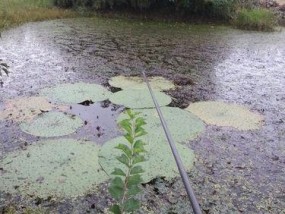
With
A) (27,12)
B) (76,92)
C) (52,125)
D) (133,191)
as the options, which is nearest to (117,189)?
(133,191)

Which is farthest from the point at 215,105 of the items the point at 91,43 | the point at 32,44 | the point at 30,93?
the point at 32,44

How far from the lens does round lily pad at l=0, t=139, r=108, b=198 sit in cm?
220

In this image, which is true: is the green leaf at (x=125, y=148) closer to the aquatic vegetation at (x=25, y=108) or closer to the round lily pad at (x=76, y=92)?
the aquatic vegetation at (x=25, y=108)

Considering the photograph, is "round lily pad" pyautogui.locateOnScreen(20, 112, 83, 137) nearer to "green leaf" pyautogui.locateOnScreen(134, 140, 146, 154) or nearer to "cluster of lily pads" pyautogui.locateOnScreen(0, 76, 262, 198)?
"cluster of lily pads" pyautogui.locateOnScreen(0, 76, 262, 198)

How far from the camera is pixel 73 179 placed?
229 cm

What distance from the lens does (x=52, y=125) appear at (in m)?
3.01

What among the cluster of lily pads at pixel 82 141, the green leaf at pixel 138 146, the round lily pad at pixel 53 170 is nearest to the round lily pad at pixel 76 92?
the cluster of lily pads at pixel 82 141

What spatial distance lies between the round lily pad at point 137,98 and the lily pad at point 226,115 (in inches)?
11.2

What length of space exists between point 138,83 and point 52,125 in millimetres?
1319

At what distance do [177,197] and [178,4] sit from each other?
19.5ft

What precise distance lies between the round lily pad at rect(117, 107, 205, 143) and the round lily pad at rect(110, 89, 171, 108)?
5.6 inches

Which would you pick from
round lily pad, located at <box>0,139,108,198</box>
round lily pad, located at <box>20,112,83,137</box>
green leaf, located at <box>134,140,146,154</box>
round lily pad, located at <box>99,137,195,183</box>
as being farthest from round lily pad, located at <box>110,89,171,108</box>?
green leaf, located at <box>134,140,146,154</box>

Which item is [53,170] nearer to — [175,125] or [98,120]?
[98,120]

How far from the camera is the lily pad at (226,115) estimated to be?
3.21 metres
